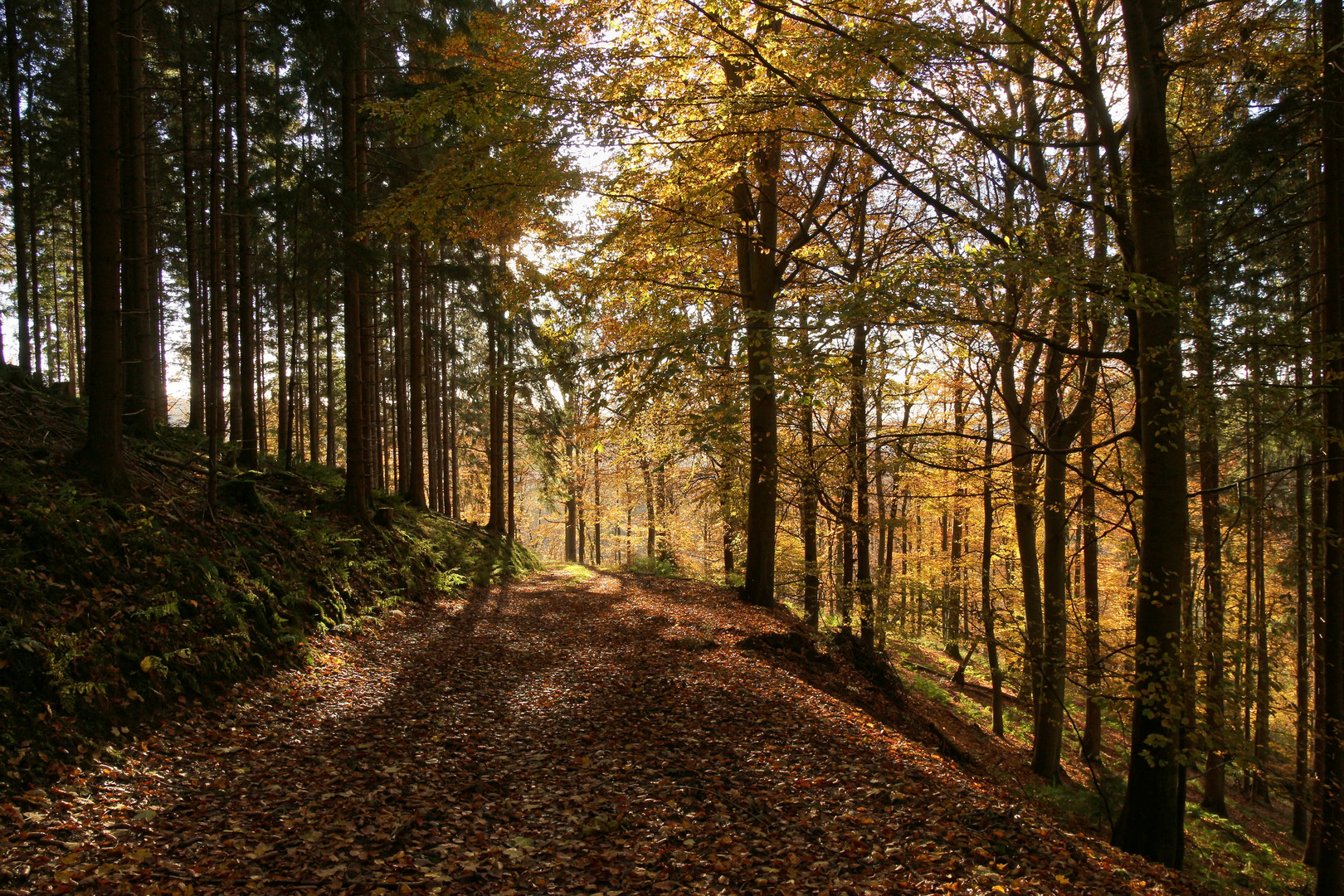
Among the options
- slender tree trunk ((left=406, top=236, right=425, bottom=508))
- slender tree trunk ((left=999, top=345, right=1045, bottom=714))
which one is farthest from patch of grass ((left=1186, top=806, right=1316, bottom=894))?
slender tree trunk ((left=406, top=236, right=425, bottom=508))

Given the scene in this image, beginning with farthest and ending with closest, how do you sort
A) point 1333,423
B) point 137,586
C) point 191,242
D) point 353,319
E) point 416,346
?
point 416,346 → point 191,242 → point 353,319 → point 1333,423 → point 137,586

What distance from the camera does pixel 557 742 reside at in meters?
5.89

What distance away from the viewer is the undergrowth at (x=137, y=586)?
4395mm

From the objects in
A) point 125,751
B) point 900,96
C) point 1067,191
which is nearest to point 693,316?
point 900,96

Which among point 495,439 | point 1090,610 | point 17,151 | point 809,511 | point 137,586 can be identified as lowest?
point 1090,610

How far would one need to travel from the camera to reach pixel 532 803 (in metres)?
4.72

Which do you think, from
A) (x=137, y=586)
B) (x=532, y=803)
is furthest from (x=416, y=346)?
(x=532, y=803)

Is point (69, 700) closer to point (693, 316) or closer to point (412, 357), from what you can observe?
point (693, 316)

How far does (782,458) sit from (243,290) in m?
9.66

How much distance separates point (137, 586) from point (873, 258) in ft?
35.5

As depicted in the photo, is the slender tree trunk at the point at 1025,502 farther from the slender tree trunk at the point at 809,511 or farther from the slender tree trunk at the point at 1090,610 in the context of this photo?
the slender tree trunk at the point at 809,511

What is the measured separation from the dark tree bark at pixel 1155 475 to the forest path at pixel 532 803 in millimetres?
716

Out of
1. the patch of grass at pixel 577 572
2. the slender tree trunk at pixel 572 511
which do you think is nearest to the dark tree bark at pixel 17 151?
the slender tree trunk at pixel 572 511

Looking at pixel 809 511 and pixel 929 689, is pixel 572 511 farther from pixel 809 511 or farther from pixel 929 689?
pixel 809 511
